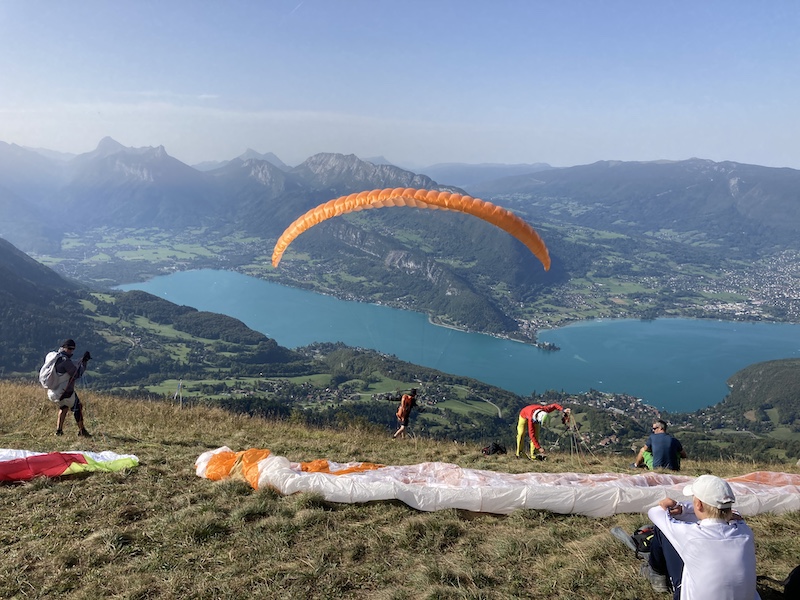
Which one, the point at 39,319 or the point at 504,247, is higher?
the point at 504,247

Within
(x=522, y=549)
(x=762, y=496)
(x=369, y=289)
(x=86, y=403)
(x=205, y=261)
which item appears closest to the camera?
(x=522, y=549)

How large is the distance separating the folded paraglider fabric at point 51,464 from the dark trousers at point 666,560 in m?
6.28

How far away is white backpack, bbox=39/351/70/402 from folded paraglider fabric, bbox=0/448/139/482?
1460 millimetres

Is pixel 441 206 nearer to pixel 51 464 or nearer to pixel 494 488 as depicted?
pixel 494 488

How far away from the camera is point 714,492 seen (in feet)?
11.0

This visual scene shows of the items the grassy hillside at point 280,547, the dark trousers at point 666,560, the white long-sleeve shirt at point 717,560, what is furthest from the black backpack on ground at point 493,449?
the white long-sleeve shirt at point 717,560

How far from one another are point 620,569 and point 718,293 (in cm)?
18543

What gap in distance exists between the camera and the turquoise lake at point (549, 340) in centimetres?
8631

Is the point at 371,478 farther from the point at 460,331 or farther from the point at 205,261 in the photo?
the point at 205,261

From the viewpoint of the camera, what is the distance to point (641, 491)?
554 cm

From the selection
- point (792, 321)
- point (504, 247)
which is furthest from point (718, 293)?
point (504, 247)

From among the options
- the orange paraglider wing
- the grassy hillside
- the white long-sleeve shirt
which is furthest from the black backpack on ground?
the white long-sleeve shirt

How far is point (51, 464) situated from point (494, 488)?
5.62m

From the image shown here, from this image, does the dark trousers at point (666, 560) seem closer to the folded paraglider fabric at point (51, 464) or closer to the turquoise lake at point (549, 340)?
the folded paraglider fabric at point (51, 464)
